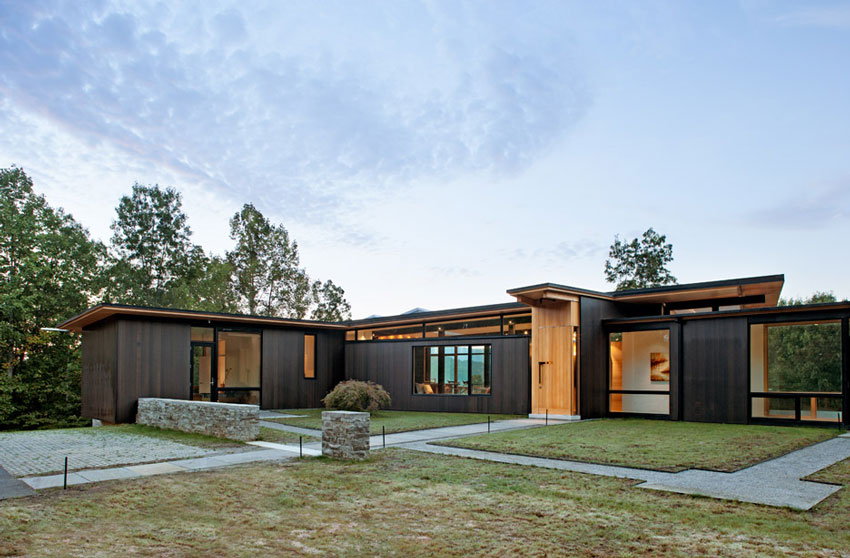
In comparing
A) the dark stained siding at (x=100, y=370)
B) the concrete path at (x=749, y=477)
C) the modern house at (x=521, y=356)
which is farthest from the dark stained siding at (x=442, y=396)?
the dark stained siding at (x=100, y=370)

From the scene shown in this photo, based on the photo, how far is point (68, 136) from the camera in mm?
18828

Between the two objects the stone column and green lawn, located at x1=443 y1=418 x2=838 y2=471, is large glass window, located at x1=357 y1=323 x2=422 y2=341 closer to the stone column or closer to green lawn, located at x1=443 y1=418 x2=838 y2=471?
green lawn, located at x1=443 y1=418 x2=838 y2=471

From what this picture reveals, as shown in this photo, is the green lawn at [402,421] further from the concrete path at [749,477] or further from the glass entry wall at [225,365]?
the concrete path at [749,477]

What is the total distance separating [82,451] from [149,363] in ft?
21.0

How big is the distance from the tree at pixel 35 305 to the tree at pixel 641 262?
29.6m

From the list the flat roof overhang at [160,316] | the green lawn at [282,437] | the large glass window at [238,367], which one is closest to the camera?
the green lawn at [282,437]

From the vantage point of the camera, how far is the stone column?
8305 mm

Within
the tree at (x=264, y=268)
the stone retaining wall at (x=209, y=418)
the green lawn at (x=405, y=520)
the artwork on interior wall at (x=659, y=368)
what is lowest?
the stone retaining wall at (x=209, y=418)

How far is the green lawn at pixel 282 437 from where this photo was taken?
1050 cm

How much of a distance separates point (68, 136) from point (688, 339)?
66.4 ft

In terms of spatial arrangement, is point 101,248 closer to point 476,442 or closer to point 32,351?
point 32,351

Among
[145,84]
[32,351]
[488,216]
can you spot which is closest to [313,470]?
[145,84]

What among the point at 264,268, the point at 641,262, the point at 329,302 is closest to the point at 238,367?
the point at 264,268

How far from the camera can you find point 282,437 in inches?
435
